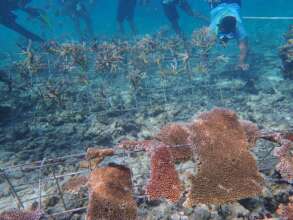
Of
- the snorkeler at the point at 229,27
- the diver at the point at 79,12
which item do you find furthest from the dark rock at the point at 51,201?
the diver at the point at 79,12

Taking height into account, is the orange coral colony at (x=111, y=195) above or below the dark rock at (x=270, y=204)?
above

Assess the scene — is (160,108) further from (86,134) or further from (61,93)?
(61,93)

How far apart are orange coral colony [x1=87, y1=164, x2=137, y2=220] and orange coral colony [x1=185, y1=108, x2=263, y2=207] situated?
711 millimetres

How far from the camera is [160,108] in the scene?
8008 mm

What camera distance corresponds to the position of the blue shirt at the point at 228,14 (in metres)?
10.1

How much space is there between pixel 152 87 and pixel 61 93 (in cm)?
274

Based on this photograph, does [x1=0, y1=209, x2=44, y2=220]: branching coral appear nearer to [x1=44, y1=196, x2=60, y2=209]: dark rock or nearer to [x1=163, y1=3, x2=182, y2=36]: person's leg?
[x1=44, y1=196, x2=60, y2=209]: dark rock

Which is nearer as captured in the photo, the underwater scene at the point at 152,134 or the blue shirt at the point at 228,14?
the underwater scene at the point at 152,134

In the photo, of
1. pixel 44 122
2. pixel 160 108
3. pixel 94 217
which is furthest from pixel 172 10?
pixel 94 217

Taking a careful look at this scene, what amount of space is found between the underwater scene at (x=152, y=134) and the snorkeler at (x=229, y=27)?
0.04m

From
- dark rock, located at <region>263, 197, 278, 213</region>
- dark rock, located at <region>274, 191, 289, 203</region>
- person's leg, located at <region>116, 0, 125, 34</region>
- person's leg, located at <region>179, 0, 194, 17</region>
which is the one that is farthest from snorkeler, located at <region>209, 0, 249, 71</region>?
person's leg, located at <region>116, 0, 125, 34</region>

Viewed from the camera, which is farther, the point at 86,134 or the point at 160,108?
the point at 160,108

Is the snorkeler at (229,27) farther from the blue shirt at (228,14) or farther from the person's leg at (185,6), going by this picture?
the person's leg at (185,6)

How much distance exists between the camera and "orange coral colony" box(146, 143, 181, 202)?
12.2ft
